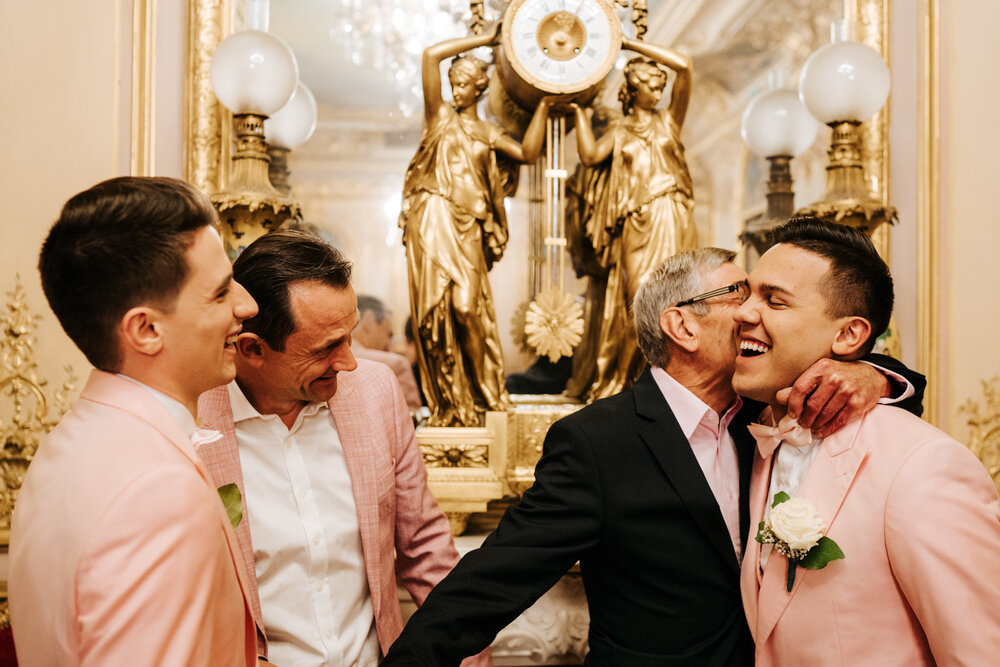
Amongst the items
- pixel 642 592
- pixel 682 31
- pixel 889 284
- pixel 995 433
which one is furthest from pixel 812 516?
pixel 682 31

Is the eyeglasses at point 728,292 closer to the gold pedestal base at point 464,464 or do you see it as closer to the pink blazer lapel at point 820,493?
the pink blazer lapel at point 820,493

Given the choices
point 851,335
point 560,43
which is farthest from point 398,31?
point 851,335

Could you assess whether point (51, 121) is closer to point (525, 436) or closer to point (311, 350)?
point (311, 350)

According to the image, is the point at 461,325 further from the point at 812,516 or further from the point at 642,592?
the point at 812,516

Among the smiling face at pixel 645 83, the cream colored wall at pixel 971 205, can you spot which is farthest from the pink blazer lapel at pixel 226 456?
the cream colored wall at pixel 971 205

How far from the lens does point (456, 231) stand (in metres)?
3.25

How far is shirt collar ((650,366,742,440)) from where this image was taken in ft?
6.45

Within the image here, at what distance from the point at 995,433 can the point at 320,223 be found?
3151 millimetres

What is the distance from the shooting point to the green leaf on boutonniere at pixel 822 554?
154cm

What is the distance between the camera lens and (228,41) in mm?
3023

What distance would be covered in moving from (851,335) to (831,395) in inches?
7.5

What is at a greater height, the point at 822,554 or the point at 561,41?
the point at 561,41

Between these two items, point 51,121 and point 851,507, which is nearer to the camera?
point 851,507

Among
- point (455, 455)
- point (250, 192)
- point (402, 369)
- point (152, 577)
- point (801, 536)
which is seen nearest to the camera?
point (152, 577)
